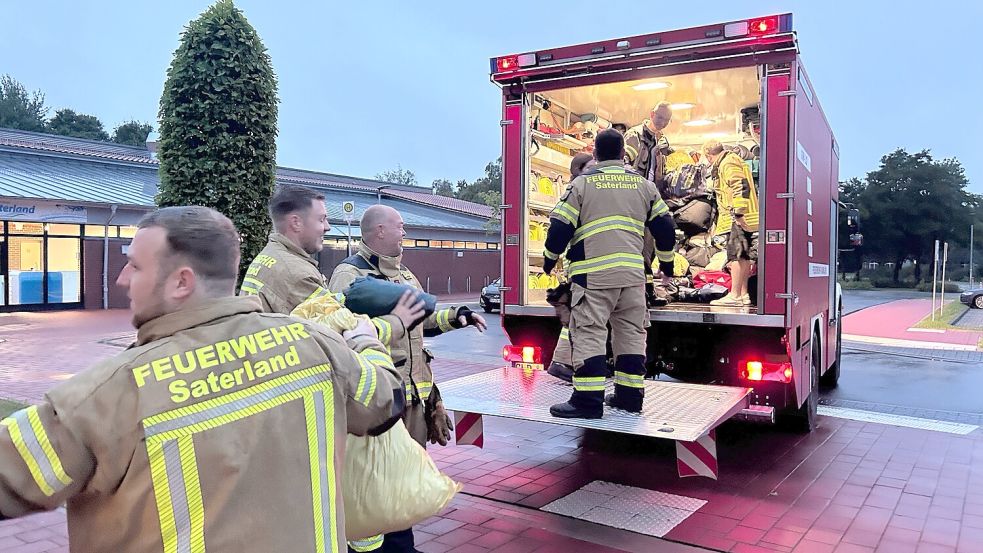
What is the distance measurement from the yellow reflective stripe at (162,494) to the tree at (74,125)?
5300 centimetres

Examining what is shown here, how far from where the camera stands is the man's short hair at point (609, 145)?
480 centimetres

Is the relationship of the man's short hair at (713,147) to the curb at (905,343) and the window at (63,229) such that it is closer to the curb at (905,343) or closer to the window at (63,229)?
the curb at (905,343)

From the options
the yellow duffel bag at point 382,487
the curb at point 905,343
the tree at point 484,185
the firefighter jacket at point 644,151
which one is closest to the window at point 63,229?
the firefighter jacket at point 644,151

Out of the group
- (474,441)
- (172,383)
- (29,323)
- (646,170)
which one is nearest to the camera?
(172,383)

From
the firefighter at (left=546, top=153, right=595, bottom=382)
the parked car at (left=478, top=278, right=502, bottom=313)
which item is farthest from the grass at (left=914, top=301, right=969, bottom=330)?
the firefighter at (left=546, top=153, right=595, bottom=382)

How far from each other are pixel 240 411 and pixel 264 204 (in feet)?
19.7

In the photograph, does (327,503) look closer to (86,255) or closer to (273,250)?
(273,250)

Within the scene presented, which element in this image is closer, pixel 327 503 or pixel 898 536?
pixel 327 503

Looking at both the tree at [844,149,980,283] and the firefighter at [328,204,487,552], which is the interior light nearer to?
the firefighter at [328,204,487,552]

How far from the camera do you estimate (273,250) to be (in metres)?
→ 3.22

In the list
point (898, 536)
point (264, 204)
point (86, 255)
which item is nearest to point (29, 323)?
point (86, 255)

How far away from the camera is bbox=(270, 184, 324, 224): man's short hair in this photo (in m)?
3.26

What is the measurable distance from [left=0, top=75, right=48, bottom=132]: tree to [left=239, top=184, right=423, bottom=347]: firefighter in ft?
182

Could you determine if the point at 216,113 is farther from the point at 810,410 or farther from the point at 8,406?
the point at 810,410
